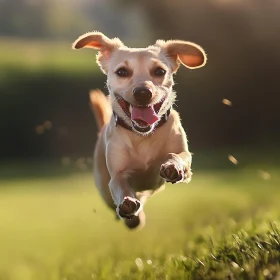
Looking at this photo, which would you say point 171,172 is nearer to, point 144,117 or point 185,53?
point 144,117

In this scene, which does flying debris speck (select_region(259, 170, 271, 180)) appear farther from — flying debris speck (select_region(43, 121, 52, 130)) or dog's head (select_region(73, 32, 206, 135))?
dog's head (select_region(73, 32, 206, 135))

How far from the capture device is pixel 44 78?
580 cm

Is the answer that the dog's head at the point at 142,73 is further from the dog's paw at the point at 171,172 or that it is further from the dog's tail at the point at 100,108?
the dog's tail at the point at 100,108

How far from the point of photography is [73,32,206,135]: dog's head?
6.62 feet

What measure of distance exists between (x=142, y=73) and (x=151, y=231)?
3.55ft

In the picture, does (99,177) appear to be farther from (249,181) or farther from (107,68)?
(249,181)

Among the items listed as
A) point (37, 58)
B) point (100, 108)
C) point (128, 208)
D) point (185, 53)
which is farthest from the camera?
point (37, 58)

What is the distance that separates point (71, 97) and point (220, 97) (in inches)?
55.0

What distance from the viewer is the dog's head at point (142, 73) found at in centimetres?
202

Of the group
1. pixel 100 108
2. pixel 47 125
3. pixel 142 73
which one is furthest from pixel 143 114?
pixel 47 125

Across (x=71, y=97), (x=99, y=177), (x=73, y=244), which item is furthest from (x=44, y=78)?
Answer: (x=99, y=177)

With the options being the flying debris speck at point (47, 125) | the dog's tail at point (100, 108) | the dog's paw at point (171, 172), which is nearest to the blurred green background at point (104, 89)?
the flying debris speck at point (47, 125)

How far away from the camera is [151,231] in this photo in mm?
2918

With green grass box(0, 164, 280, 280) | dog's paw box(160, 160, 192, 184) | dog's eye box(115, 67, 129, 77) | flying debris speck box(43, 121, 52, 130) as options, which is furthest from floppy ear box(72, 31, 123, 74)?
flying debris speck box(43, 121, 52, 130)
